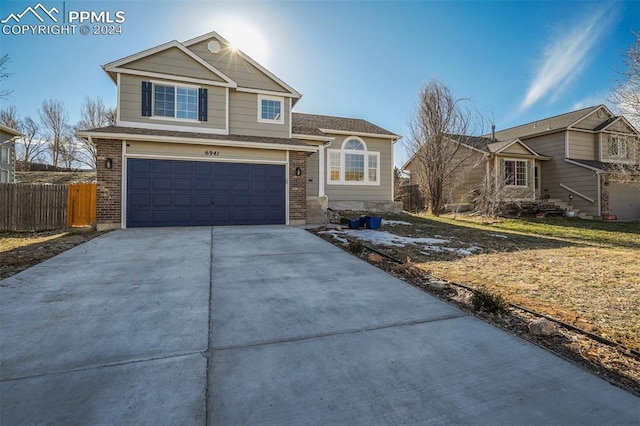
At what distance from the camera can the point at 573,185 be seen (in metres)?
18.8

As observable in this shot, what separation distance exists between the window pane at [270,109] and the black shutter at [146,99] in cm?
397

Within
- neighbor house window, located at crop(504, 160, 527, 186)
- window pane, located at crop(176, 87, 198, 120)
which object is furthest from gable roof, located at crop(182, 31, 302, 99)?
neighbor house window, located at crop(504, 160, 527, 186)

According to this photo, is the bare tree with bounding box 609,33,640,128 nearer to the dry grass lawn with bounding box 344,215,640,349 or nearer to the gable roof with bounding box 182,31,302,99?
the dry grass lawn with bounding box 344,215,640,349

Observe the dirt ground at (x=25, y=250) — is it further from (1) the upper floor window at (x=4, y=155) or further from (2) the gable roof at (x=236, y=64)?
(1) the upper floor window at (x=4, y=155)

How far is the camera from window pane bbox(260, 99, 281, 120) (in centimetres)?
1251

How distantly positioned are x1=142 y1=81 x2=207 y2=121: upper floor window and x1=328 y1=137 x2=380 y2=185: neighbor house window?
653 cm

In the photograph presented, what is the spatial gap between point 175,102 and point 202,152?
2288 millimetres

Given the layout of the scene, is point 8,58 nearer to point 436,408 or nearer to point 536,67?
point 436,408

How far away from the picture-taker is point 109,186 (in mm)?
9742

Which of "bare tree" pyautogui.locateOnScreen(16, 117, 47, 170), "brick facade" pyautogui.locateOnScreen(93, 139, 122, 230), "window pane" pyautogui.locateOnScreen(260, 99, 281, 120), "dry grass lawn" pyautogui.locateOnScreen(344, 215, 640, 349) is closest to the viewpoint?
"dry grass lawn" pyautogui.locateOnScreen(344, 215, 640, 349)

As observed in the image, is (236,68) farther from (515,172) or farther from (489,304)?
(515,172)

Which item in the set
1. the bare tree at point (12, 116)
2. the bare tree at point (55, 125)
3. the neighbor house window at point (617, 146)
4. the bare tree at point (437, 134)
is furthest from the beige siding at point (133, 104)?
the bare tree at point (12, 116)

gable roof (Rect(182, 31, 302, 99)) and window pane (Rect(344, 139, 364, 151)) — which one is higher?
gable roof (Rect(182, 31, 302, 99))

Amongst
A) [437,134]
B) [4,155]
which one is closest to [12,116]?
[4,155]
